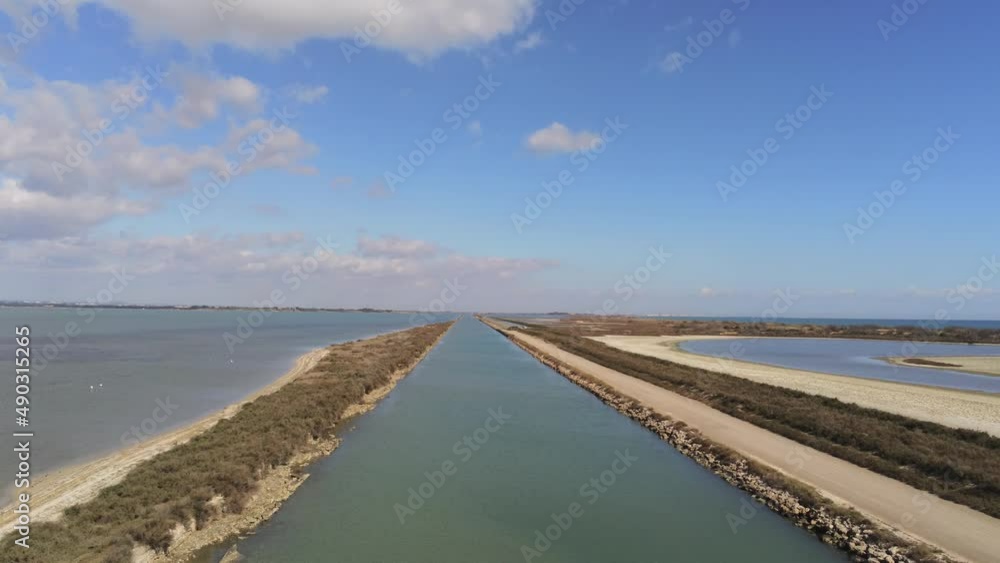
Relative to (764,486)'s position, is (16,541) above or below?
above

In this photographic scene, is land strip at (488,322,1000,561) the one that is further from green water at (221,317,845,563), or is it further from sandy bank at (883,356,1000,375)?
sandy bank at (883,356,1000,375)

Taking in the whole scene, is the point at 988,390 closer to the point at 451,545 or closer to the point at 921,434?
the point at 921,434

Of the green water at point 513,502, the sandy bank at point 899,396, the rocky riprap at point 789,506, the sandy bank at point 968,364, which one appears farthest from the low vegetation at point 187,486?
the sandy bank at point 968,364

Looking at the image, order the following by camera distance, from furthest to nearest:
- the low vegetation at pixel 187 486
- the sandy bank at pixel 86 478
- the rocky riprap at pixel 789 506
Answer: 1. the sandy bank at pixel 86 478
2. the rocky riprap at pixel 789 506
3. the low vegetation at pixel 187 486

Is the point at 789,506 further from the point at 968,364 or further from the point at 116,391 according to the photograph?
the point at 968,364

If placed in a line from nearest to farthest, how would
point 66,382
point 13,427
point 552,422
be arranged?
point 13,427, point 552,422, point 66,382

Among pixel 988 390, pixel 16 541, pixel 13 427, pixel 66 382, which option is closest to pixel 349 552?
pixel 16 541

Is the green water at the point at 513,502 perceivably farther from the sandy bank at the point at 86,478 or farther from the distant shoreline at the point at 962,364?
the distant shoreline at the point at 962,364
